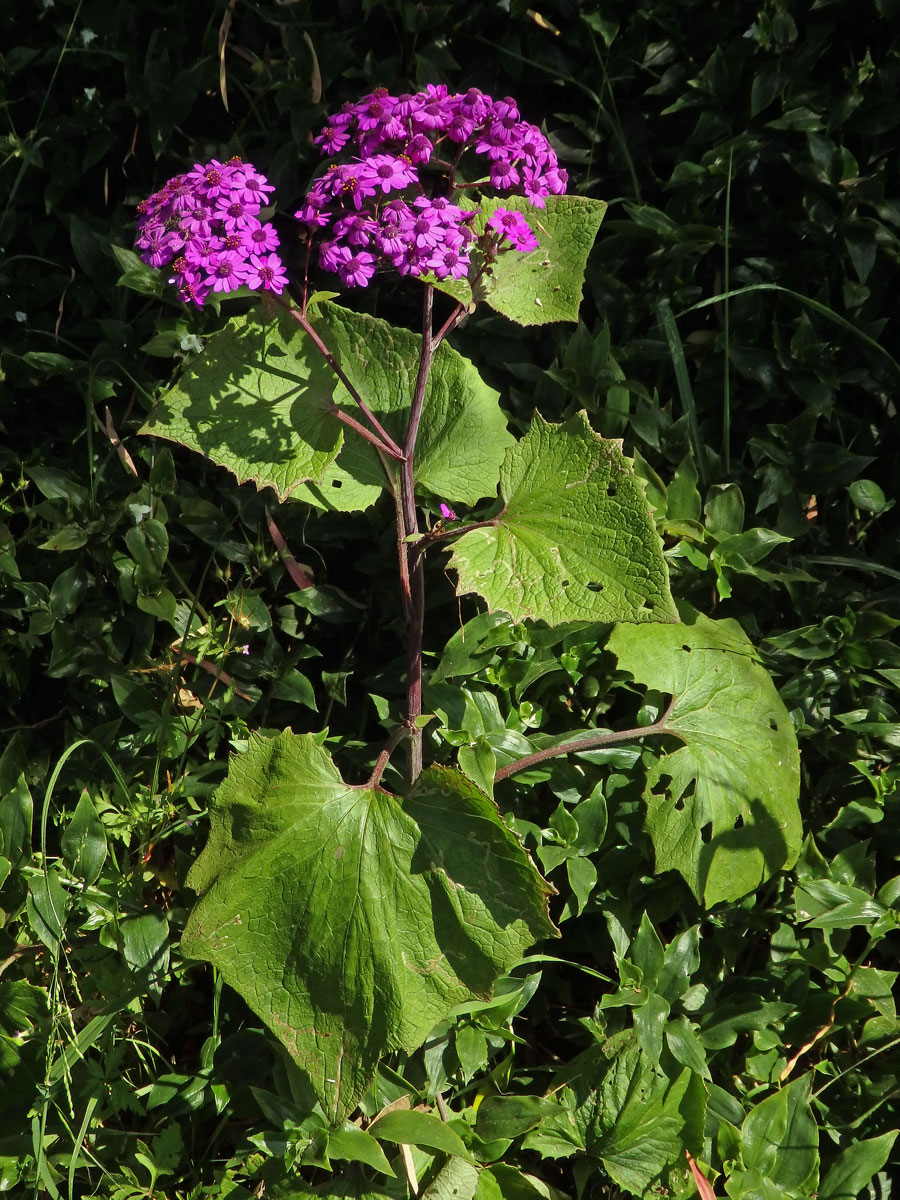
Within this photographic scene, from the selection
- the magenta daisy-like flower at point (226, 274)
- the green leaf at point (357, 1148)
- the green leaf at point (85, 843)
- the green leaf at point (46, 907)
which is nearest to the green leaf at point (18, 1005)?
the green leaf at point (46, 907)

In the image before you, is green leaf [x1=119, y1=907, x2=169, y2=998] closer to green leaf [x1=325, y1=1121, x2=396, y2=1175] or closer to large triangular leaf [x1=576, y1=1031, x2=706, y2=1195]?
green leaf [x1=325, y1=1121, x2=396, y2=1175]

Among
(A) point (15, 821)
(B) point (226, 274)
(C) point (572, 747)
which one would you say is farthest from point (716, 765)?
(A) point (15, 821)

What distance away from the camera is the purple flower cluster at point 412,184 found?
1490mm

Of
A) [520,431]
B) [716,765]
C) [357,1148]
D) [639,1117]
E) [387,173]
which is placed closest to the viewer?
[387,173]

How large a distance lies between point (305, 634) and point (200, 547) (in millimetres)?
313

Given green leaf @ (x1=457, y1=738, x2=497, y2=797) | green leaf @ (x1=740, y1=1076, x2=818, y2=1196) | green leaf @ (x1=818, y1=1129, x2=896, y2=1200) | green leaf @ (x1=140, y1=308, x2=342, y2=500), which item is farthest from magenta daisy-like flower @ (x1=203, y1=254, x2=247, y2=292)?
green leaf @ (x1=818, y1=1129, x2=896, y2=1200)

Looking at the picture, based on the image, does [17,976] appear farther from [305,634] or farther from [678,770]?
[678,770]

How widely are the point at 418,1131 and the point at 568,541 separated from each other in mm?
959

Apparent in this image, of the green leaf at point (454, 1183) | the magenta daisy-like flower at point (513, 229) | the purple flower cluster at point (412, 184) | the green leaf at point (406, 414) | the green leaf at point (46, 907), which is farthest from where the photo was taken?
the green leaf at point (406, 414)

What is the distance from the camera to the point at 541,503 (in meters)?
1.62

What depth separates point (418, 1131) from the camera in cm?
166

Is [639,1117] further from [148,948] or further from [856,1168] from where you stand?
[148,948]

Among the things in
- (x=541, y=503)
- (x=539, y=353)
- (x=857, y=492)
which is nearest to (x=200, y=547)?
(x=539, y=353)

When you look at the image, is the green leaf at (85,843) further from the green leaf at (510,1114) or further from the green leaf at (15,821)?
the green leaf at (510,1114)
